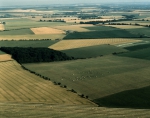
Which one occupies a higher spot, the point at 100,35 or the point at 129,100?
the point at 100,35

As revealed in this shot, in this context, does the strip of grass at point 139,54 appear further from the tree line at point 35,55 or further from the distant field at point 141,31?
the distant field at point 141,31

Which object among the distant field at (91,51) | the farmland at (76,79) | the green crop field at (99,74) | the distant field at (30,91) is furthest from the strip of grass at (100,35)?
the distant field at (30,91)

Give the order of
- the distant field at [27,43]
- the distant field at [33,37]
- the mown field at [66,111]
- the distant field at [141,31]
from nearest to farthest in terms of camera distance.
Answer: the mown field at [66,111] → the distant field at [27,43] → the distant field at [33,37] → the distant field at [141,31]

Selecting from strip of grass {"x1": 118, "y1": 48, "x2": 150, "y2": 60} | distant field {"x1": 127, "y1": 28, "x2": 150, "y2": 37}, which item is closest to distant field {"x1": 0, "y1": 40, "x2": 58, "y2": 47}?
strip of grass {"x1": 118, "y1": 48, "x2": 150, "y2": 60}

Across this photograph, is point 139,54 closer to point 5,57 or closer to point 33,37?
point 5,57

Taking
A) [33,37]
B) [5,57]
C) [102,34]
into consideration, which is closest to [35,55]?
[5,57]

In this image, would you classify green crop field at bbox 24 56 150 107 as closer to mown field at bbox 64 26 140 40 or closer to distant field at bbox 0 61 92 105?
distant field at bbox 0 61 92 105
